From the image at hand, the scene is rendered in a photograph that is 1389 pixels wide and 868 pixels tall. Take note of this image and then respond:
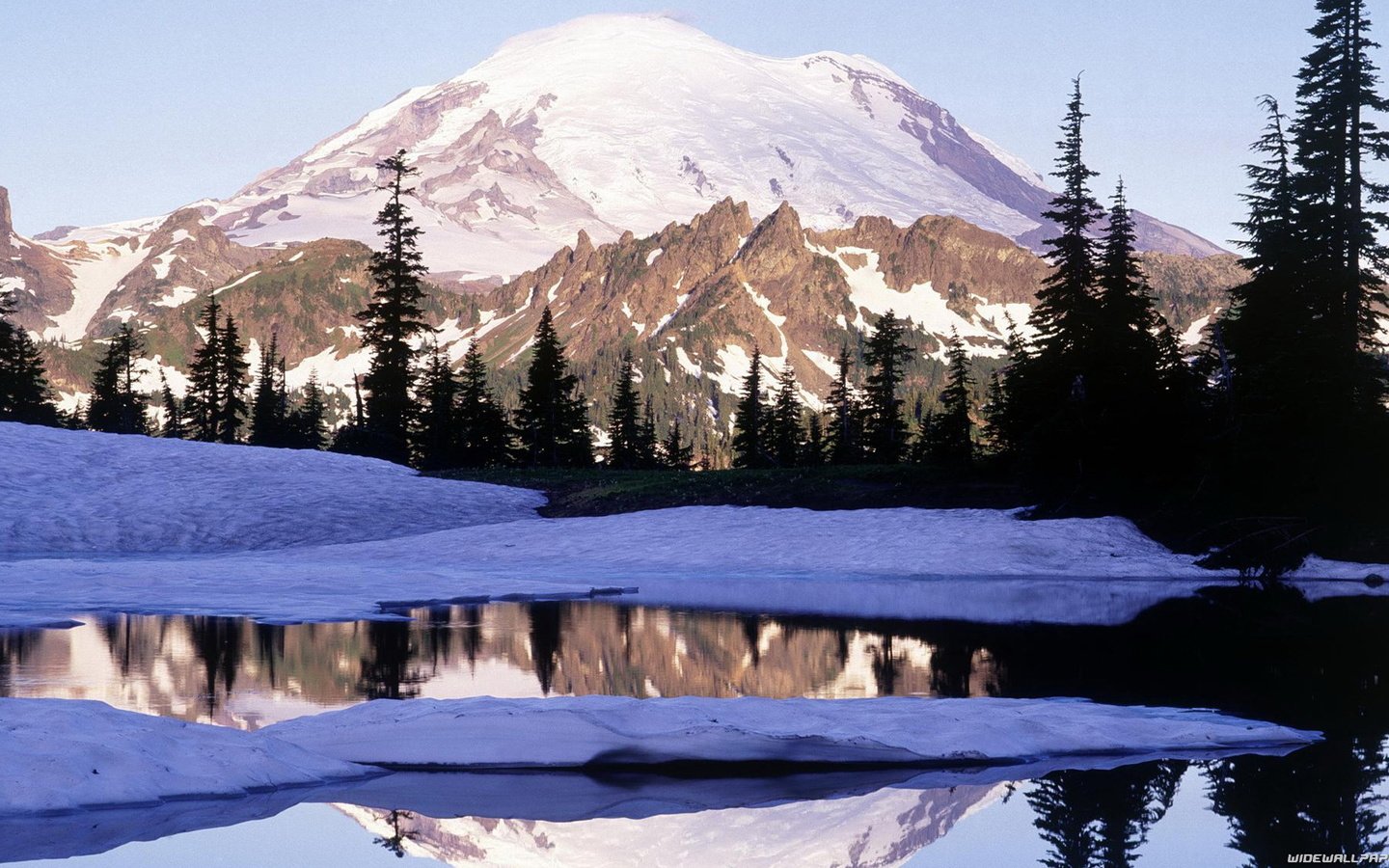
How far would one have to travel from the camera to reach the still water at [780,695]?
8078 millimetres

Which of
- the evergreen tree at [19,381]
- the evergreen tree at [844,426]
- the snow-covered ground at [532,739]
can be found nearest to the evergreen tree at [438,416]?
the evergreen tree at [19,381]

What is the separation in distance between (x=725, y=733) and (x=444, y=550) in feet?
79.0

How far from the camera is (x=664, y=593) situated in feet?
86.3

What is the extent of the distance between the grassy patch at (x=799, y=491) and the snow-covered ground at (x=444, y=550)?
126 cm

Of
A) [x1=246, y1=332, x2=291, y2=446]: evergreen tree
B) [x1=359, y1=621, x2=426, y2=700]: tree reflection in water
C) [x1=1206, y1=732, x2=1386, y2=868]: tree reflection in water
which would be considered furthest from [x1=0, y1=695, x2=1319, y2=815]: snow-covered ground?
[x1=246, y1=332, x2=291, y2=446]: evergreen tree

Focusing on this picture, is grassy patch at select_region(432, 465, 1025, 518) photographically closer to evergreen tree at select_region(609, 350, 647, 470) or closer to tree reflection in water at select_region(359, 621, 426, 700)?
tree reflection in water at select_region(359, 621, 426, 700)

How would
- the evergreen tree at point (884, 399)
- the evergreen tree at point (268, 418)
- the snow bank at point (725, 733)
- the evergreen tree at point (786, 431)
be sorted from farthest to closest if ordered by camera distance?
the evergreen tree at point (268, 418) → the evergreen tree at point (786, 431) → the evergreen tree at point (884, 399) → the snow bank at point (725, 733)

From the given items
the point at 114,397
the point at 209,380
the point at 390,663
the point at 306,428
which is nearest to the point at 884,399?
the point at 306,428

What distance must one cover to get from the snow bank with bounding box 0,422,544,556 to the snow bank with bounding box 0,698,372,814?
85.1 ft

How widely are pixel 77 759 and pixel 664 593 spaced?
58.3 feet

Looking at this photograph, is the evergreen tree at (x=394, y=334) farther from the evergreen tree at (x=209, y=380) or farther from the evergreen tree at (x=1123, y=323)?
Result: the evergreen tree at (x=1123, y=323)

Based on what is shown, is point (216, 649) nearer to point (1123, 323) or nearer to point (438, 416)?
point (1123, 323)

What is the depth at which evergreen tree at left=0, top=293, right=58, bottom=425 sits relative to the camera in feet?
280

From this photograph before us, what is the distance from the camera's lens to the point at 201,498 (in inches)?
1512
